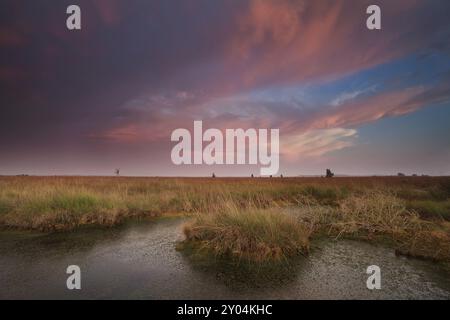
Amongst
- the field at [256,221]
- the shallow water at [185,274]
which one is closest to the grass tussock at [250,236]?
the field at [256,221]

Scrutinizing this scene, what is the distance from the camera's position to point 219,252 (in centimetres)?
641

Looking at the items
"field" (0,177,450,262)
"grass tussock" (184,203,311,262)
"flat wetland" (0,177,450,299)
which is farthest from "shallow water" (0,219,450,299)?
"field" (0,177,450,262)

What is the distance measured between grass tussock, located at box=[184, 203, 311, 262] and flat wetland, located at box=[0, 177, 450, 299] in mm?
26

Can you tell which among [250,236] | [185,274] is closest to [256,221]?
[250,236]

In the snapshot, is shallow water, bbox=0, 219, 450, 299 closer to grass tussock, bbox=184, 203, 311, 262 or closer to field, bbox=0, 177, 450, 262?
grass tussock, bbox=184, 203, 311, 262

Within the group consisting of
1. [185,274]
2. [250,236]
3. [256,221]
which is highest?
[256,221]

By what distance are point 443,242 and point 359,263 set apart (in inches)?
98.1

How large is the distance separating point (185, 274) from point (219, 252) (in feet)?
4.28

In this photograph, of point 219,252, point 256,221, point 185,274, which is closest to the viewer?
point 185,274

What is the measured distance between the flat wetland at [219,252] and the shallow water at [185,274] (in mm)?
18

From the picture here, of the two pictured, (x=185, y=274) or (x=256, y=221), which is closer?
(x=185, y=274)

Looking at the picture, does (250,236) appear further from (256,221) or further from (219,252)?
(219,252)

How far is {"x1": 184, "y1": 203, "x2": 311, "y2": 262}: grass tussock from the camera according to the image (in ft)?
20.0
